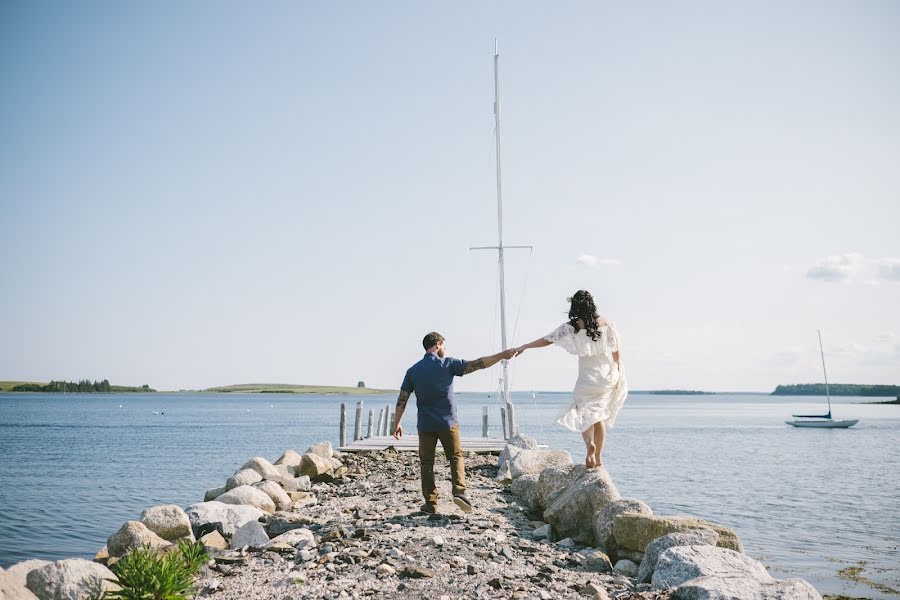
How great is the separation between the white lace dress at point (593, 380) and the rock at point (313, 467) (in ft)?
26.4

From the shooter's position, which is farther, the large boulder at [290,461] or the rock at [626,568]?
the large boulder at [290,461]

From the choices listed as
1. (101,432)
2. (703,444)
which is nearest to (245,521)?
(703,444)

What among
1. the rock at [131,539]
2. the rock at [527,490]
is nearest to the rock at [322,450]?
the rock at [527,490]

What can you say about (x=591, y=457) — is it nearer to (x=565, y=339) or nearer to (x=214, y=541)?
(x=565, y=339)

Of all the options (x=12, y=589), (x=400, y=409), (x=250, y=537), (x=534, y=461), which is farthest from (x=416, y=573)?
(x=534, y=461)

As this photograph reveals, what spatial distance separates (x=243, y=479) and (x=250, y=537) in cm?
568

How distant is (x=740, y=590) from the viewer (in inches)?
227

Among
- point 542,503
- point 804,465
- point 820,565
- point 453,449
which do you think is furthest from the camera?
point 804,465

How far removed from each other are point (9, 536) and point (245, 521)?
909 centimetres

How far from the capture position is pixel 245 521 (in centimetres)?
986

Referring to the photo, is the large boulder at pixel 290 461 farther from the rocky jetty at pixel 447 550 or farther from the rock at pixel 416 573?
the rock at pixel 416 573

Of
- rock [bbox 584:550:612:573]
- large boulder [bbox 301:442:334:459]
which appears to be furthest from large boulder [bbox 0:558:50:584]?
large boulder [bbox 301:442:334:459]

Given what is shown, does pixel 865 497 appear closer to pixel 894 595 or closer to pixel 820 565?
pixel 820 565

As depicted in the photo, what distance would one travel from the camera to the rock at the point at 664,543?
7531 mm
